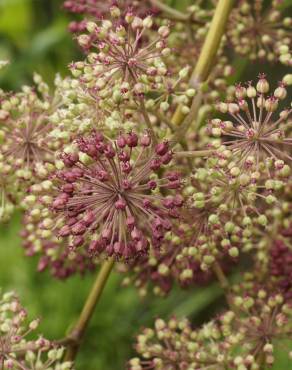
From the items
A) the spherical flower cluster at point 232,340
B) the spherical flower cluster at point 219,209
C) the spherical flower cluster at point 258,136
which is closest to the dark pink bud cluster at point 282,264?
the spherical flower cluster at point 232,340

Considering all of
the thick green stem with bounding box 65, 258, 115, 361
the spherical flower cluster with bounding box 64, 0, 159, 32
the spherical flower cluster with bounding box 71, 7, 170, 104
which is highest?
the spherical flower cluster with bounding box 64, 0, 159, 32

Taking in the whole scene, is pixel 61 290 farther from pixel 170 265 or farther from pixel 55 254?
pixel 170 265

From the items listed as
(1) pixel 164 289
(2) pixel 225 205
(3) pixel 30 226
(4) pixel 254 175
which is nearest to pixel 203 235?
(2) pixel 225 205

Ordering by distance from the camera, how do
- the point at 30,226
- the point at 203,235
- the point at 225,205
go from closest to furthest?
the point at 225,205 < the point at 203,235 < the point at 30,226

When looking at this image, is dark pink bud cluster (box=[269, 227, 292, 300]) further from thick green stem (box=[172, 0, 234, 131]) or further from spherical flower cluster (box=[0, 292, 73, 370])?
spherical flower cluster (box=[0, 292, 73, 370])

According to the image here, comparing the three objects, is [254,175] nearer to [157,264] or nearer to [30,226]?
[157,264]

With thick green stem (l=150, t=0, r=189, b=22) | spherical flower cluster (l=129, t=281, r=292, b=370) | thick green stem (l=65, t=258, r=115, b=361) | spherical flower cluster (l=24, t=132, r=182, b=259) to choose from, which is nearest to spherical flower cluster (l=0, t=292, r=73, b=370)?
thick green stem (l=65, t=258, r=115, b=361)

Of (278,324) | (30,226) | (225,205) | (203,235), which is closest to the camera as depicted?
(225,205)
